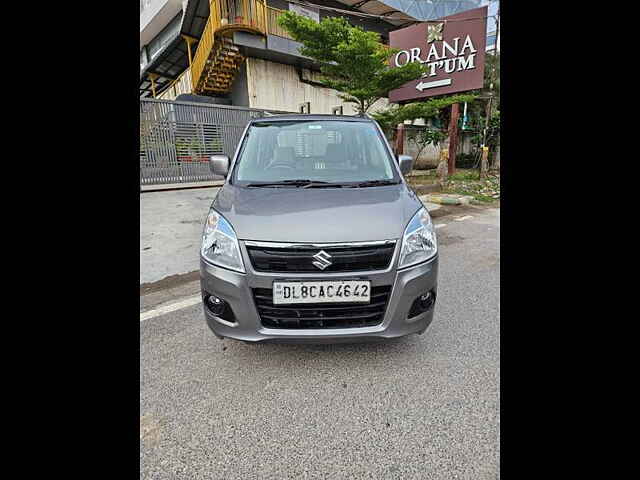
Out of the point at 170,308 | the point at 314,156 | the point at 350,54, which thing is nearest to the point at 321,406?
the point at 170,308

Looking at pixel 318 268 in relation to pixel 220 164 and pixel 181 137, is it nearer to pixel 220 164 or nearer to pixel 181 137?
pixel 220 164

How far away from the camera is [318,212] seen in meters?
1.97

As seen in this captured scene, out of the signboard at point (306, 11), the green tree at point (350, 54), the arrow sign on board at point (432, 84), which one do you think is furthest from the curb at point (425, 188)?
the signboard at point (306, 11)

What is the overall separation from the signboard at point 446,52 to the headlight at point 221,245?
11274mm

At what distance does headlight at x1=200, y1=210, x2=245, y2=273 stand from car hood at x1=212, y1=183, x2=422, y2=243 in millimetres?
49

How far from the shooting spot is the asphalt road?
1429 mm

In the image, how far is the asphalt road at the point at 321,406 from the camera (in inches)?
56.2

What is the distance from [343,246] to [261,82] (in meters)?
12.9

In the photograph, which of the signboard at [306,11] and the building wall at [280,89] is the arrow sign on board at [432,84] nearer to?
the building wall at [280,89]

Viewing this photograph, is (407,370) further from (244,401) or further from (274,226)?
(274,226)

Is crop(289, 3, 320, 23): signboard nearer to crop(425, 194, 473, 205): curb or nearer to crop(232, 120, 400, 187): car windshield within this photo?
crop(425, 194, 473, 205): curb

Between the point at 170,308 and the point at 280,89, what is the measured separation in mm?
12497

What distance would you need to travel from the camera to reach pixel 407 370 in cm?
203

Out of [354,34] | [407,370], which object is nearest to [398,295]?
[407,370]
